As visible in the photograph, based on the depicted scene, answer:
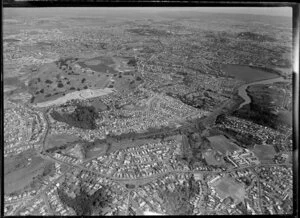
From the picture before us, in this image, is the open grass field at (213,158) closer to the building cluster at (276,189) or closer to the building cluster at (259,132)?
the building cluster at (276,189)

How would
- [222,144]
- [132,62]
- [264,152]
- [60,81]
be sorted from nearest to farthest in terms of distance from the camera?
[264,152] < [222,144] < [60,81] < [132,62]

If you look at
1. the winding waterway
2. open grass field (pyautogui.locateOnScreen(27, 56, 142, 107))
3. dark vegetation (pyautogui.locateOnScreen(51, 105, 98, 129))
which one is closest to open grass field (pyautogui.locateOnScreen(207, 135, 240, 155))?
the winding waterway

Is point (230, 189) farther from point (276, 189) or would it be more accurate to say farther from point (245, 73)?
point (245, 73)

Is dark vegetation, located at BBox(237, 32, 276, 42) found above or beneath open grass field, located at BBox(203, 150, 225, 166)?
above

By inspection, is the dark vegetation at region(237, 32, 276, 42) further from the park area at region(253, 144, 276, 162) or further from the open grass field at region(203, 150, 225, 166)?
the open grass field at region(203, 150, 225, 166)

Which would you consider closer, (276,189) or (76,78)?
(276,189)

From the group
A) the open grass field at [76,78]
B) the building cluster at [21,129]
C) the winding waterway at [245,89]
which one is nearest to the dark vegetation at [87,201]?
the building cluster at [21,129]

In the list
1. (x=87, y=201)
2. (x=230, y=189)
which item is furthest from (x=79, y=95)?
(x=230, y=189)
